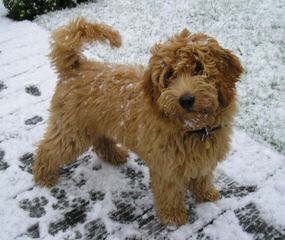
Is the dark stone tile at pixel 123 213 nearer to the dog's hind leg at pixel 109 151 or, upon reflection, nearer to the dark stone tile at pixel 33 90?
the dog's hind leg at pixel 109 151

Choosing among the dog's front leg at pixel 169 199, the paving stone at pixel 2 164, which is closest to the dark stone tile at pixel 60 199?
the paving stone at pixel 2 164

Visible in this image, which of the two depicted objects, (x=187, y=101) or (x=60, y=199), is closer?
(x=187, y=101)

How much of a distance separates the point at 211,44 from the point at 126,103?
911 millimetres

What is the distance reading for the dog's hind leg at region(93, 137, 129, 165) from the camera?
369 centimetres

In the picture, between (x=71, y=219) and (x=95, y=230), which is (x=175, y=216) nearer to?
Result: (x=95, y=230)

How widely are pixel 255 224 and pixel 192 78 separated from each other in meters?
1.47

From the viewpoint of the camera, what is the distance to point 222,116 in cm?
257

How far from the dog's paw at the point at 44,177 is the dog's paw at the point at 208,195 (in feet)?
4.49

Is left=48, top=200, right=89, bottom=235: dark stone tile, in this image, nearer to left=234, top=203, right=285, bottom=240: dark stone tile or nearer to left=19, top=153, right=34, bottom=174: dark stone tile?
left=19, top=153, right=34, bottom=174: dark stone tile

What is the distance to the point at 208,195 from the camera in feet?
10.6

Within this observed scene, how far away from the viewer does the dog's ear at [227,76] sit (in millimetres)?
2391

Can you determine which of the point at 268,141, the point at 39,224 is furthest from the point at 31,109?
the point at 268,141

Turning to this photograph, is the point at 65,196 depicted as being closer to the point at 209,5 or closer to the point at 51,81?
the point at 51,81

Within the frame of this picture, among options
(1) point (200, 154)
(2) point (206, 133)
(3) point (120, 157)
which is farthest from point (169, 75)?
A: (3) point (120, 157)
